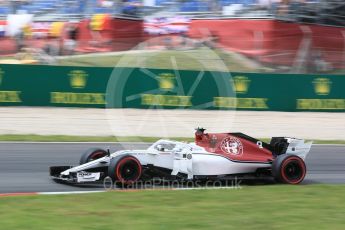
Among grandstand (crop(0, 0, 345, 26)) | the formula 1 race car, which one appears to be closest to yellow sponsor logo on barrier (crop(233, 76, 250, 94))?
grandstand (crop(0, 0, 345, 26))

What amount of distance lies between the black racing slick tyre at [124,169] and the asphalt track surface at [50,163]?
15.1 inches

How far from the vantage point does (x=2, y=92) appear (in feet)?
66.2

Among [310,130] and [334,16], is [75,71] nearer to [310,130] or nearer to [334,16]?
[310,130]

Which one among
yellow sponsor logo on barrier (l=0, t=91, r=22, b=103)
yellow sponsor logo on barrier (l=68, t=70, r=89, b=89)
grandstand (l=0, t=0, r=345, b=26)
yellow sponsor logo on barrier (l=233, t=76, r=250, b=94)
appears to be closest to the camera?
yellow sponsor logo on barrier (l=0, t=91, r=22, b=103)

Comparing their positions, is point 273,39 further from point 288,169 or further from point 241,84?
point 288,169

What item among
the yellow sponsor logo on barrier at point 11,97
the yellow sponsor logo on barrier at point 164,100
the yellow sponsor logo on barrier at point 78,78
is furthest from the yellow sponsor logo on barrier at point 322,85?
the yellow sponsor logo on barrier at point 11,97

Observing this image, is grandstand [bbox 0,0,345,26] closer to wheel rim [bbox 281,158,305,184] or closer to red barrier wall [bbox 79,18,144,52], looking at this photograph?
red barrier wall [bbox 79,18,144,52]

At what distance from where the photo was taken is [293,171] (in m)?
9.27

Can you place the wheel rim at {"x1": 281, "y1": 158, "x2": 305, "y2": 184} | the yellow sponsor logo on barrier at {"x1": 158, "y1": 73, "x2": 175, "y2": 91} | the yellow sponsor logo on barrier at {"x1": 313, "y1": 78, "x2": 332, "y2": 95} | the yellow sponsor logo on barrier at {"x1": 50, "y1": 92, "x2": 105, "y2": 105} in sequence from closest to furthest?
1. the wheel rim at {"x1": 281, "y1": 158, "x2": 305, "y2": 184}
2. the yellow sponsor logo on barrier at {"x1": 50, "y1": 92, "x2": 105, "y2": 105}
3. the yellow sponsor logo on barrier at {"x1": 158, "y1": 73, "x2": 175, "y2": 91}
4. the yellow sponsor logo on barrier at {"x1": 313, "y1": 78, "x2": 332, "y2": 95}

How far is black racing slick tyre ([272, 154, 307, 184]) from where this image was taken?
906 centimetres

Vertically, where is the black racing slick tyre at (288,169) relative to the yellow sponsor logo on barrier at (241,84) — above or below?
below

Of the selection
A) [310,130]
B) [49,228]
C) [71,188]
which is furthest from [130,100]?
[49,228]

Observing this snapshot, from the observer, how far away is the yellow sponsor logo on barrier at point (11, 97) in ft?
65.9

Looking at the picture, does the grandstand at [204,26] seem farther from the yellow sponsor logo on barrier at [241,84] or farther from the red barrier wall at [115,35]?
the yellow sponsor logo on barrier at [241,84]
